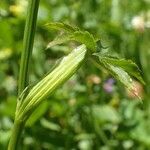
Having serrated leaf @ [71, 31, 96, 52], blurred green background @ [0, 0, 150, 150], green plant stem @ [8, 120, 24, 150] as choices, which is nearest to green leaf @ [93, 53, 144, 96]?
serrated leaf @ [71, 31, 96, 52]

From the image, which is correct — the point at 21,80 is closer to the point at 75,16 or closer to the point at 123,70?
the point at 123,70

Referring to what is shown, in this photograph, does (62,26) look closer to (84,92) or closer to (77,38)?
(77,38)

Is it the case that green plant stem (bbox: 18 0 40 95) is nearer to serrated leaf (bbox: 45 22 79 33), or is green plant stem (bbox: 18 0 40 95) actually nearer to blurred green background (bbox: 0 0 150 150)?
serrated leaf (bbox: 45 22 79 33)

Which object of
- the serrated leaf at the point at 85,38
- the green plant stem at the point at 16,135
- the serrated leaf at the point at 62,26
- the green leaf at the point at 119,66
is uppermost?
the serrated leaf at the point at 62,26

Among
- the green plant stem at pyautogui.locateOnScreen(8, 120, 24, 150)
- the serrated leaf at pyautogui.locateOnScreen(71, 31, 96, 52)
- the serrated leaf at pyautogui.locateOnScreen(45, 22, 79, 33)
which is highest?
the serrated leaf at pyautogui.locateOnScreen(45, 22, 79, 33)

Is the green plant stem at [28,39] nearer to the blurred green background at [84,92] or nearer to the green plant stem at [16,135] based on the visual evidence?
the green plant stem at [16,135]

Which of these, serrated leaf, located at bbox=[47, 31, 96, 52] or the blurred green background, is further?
the blurred green background

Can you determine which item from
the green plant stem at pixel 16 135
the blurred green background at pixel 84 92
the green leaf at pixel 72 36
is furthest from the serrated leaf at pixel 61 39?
the blurred green background at pixel 84 92
